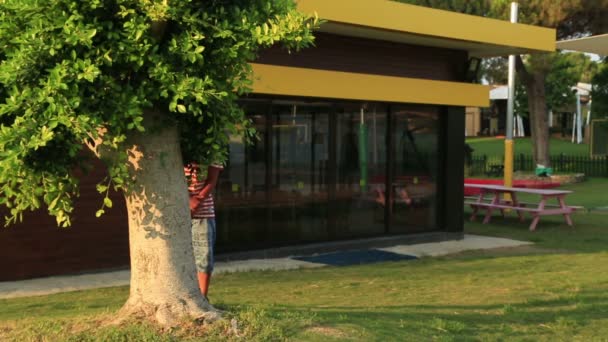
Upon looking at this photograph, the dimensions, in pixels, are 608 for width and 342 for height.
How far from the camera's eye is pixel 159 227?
480cm

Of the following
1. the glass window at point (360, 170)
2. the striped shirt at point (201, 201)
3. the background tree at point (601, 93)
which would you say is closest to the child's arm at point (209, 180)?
the striped shirt at point (201, 201)

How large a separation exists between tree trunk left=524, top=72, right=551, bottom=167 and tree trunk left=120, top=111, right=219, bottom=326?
25.8m

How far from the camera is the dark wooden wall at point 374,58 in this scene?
10828mm

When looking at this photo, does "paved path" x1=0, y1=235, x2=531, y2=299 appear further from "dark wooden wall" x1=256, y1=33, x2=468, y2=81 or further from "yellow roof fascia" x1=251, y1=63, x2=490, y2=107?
"dark wooden wall" x1=256, y1=33, x2=468, y2=81

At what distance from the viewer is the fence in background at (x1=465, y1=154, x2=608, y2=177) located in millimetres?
30297

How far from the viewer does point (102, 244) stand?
923 cm

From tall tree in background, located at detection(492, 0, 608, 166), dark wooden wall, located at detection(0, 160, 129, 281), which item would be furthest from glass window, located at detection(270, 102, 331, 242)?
tall tree in background, located at detection(492, 0, 608, 166)

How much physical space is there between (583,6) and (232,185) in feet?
62.1

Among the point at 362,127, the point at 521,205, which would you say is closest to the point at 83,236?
the point at 362,127

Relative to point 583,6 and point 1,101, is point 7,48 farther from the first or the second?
point 583,6

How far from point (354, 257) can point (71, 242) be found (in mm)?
3940

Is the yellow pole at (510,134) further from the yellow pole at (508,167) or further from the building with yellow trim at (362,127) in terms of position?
the building with yellow trim at (362,127)

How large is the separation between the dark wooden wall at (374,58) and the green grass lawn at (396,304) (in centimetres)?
308

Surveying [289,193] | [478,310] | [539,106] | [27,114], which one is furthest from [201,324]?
[539,106]
